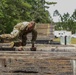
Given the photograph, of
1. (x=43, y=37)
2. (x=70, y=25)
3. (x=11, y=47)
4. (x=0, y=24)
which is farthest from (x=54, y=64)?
(x=70, y=25)

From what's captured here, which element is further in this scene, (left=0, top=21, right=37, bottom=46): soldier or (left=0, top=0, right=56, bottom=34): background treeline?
(left=0, top=0, right=56, bottom=34): background treeline

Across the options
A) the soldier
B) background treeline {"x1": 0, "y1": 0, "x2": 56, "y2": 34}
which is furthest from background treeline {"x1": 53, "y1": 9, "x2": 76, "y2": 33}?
the soldier

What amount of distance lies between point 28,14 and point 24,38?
2065 cm

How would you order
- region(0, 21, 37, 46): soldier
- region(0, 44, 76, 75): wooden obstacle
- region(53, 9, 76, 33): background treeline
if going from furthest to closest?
region(53, 9, 76, 33): background treeline
region(0, 21, 37, 46): soldier
region(0, 44, 76, 75): wooden obstacle

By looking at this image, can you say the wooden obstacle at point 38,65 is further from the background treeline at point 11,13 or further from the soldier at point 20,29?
the background treeline at point 11,13

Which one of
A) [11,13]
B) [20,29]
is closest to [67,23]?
[11,13]

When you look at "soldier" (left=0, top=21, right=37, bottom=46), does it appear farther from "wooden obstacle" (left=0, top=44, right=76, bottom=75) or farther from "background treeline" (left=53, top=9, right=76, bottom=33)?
"background treeline" (left=53, top=9, right=76, bottom=33)

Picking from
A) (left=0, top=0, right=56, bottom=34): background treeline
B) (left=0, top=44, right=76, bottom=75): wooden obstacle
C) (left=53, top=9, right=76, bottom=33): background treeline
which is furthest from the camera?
(left=53, top=9, right=76, bottom=33): background treeline

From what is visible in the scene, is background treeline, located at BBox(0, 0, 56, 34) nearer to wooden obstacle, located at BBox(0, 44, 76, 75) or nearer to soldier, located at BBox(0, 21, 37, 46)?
soldier, located at BBox(0, 21, 37, 46)

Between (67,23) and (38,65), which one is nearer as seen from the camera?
(38,65)

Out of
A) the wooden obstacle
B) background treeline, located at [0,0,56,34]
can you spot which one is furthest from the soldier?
background treeline, located at [0,0,56,34]

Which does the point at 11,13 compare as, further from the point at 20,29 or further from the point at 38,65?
the point at 38,65

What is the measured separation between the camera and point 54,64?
5.80 meters

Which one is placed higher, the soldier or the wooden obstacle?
the soldier
